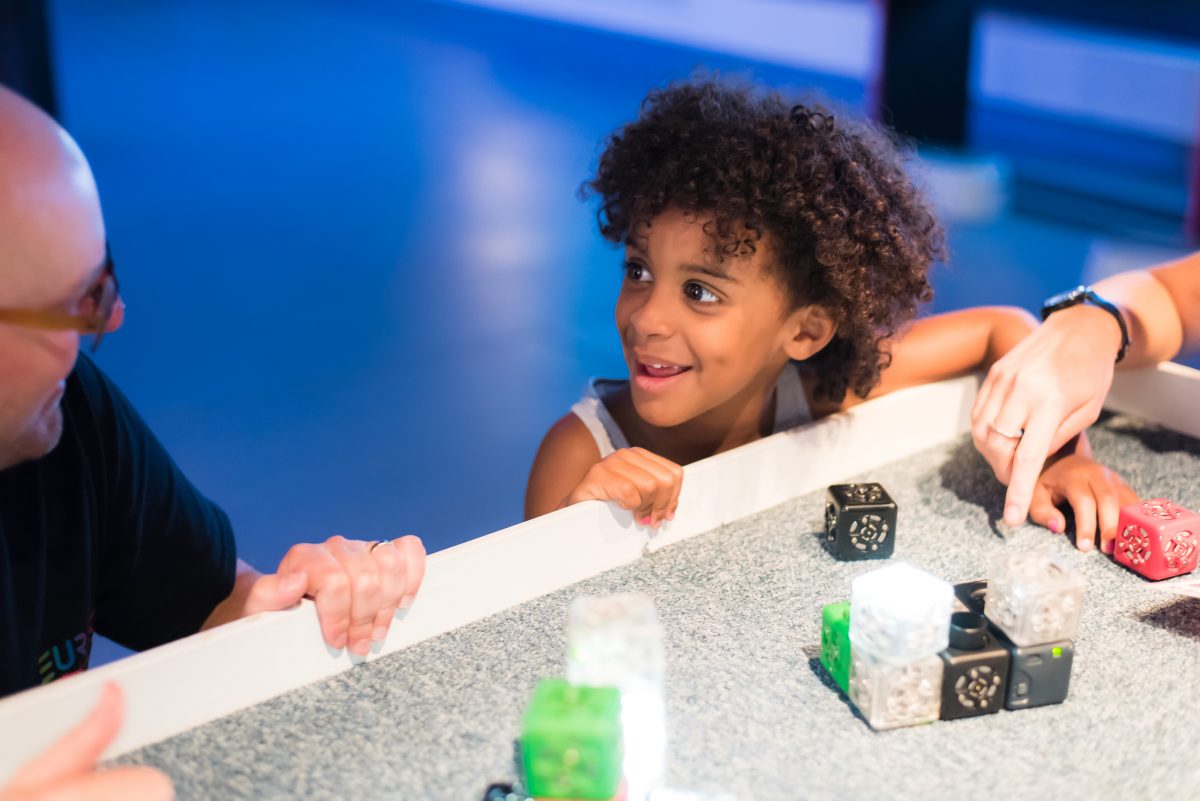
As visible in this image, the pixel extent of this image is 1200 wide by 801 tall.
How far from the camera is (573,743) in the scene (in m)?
0.82

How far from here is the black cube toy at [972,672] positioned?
3.11 feet

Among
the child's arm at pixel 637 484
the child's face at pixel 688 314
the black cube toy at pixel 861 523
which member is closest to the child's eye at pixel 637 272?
the child's face at pixel 688 314

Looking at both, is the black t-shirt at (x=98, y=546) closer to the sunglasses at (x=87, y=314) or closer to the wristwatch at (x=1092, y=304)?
the sunglasses at (x=87, y=314)

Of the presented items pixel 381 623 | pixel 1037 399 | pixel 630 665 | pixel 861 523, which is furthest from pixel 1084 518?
pixel 381 623

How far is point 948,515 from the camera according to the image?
1.29m

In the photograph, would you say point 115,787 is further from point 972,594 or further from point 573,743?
point 972,594

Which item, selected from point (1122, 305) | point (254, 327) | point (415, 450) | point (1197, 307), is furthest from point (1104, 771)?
point (254, 327)

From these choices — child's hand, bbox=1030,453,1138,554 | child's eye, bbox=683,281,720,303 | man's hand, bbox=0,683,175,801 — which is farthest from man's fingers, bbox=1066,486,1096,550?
man's hand, bbox=0,683,175,801

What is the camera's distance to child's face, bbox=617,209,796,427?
141cm

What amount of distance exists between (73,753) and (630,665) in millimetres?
365

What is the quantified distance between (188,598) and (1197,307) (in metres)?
1.20

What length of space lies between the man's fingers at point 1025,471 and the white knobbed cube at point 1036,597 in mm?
265

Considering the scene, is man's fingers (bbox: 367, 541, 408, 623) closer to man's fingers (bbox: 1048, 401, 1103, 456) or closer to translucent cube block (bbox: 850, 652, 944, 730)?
translucent cube block (bbox: 850, 652, 944, 730)

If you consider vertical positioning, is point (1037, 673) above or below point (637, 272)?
below
